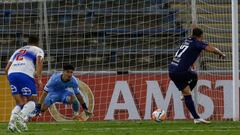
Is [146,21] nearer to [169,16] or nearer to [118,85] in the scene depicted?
[169,16]

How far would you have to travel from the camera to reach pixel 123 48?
738 inches

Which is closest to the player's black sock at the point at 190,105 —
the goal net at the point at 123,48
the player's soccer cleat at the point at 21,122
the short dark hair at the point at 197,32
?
the short dark hair at the point at 197,32

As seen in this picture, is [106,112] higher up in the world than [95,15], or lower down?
lower down

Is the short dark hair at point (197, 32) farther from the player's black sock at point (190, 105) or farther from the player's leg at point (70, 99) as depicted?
the player's leg at point (70, 99)

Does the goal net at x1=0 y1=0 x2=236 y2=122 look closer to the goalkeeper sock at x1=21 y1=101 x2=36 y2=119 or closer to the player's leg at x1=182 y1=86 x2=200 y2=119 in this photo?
the player's leg at x1=182 y1=86 x2=200 y2=119

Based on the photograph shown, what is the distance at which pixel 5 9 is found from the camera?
19156mm

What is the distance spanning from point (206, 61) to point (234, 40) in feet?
8.02

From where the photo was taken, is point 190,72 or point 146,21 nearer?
point 190,72

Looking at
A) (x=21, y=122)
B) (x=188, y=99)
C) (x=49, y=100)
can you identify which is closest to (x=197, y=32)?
(x=188, y=99)

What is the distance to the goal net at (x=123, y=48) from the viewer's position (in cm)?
1681

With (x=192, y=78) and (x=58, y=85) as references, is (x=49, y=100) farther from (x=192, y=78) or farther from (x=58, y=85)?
(x=192, y=78)

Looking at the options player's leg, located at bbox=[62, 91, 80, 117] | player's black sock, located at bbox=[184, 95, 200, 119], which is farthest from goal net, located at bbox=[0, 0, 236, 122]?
player's black sock, located at bbox=[184, 95, 200, 119]

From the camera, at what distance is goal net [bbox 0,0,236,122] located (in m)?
16.8

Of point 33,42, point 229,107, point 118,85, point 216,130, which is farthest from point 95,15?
point 216,130
